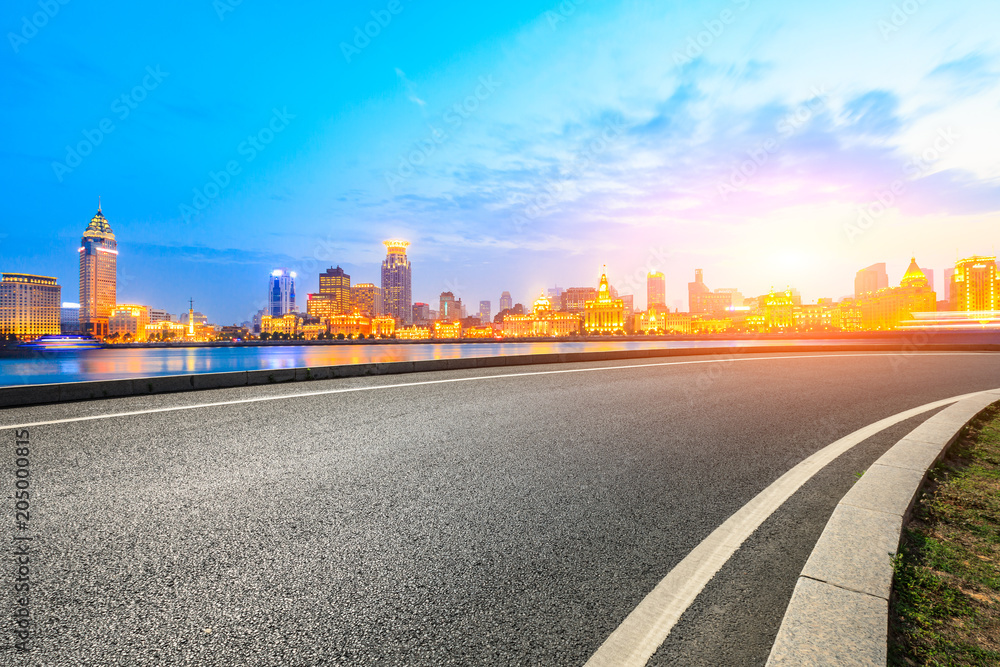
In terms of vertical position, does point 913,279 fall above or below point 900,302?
above

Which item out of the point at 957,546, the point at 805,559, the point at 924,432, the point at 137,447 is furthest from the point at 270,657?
the point at 924,432

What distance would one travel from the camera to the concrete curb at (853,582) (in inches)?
79.5

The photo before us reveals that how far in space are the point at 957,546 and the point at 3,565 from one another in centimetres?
593

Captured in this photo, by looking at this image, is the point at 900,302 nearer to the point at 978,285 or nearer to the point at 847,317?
the point at 978,285

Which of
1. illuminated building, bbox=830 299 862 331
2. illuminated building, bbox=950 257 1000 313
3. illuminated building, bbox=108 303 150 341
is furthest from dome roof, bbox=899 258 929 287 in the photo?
illuminated building, bbox=108 303 150 341

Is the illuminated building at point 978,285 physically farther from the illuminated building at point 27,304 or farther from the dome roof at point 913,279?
the illuminated building at point 27,304

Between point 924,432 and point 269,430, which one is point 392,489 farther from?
point 924,432

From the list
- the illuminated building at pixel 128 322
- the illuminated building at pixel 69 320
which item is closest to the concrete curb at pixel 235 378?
the illuminated building at pixel 69 320

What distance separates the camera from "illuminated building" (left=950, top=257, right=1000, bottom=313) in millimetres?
132625

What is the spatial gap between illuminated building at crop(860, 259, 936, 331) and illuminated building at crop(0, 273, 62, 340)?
24829 centimetres

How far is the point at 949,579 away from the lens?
2.70 meters

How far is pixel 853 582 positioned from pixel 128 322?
809 feet

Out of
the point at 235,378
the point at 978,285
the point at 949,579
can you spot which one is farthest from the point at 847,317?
the point at 949,579

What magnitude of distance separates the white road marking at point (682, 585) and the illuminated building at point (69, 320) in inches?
8289
